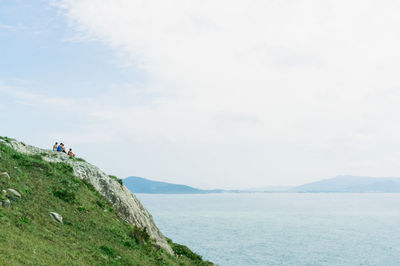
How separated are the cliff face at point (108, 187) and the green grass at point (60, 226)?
172 centimetres

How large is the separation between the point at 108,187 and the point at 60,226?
1438 cm

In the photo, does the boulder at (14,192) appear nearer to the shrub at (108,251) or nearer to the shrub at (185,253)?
the shrub at (108,251)

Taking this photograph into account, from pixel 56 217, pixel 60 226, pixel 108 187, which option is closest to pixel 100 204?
pixel 108 187

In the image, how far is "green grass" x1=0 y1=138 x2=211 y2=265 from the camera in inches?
728

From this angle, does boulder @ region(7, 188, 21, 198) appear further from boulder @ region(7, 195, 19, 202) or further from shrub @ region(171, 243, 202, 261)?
shrub @ region(171, 243, 202, 261)

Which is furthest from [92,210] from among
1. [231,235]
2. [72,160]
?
[231,235]

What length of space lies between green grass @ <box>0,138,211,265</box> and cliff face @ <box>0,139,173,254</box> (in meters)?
1.72

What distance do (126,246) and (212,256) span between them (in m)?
60.0

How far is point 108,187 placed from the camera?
1502 inches

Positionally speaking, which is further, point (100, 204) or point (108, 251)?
point (100, 204)

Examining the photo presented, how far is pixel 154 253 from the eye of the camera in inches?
1172

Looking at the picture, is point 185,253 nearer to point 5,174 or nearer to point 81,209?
point 81,209

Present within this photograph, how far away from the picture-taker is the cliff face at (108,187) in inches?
1436

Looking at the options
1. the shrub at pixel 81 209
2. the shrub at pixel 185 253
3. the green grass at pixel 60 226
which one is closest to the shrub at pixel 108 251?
the green grass at pixel 60 226
